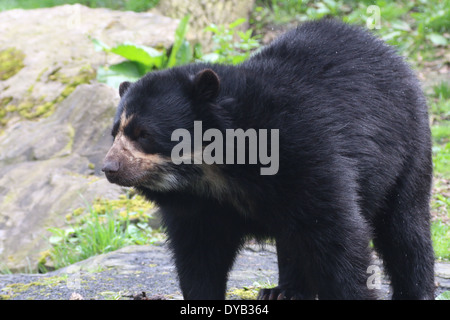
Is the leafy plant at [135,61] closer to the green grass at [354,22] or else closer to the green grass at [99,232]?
the green grass at [354,22]

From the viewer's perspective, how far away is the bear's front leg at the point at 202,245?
3891 millimetres

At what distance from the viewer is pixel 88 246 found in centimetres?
624

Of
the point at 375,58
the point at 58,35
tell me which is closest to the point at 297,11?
the point at 58,35

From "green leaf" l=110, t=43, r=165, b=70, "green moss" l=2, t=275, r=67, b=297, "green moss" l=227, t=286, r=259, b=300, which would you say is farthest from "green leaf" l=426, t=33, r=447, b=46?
"green moss" l=2, t=275, r=67, b=297

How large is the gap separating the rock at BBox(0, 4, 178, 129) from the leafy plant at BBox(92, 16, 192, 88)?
1.58 ft

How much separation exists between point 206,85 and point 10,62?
247 inches

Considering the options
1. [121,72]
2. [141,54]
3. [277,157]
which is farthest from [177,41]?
[277,157]

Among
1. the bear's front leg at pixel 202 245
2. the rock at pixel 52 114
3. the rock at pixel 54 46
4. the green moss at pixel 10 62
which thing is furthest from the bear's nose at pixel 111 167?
the green moss at pixel 10 62

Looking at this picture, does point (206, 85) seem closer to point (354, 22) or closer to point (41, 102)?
point (354, 22)

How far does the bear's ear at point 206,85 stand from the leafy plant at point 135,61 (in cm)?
462

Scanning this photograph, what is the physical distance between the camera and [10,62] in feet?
30.3

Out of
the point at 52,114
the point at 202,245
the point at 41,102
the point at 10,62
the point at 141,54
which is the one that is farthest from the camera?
the point at 10,62
